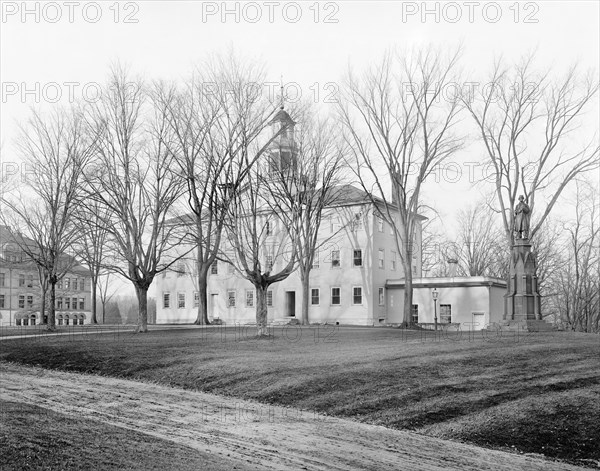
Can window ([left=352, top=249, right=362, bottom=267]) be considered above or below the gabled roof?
below

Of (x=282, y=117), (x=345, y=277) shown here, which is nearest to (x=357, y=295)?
(x=345, y=277)

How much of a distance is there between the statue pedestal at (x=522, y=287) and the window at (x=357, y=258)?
19.7 m

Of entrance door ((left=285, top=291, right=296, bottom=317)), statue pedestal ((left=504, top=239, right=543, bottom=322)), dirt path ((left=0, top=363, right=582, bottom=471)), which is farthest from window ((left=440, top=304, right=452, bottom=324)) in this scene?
dirt path ((left=0, top=363, right=582, bottom=471))

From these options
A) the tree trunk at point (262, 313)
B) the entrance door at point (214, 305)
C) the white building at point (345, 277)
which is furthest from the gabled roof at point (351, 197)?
the tree trunk at point (262, 313)

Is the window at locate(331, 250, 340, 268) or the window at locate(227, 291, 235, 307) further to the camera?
the window at locate(227, 291, 235, 307)

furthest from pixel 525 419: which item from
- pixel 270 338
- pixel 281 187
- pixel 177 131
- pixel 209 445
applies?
pixel 281 187

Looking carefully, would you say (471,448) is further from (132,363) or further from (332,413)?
(132,363)

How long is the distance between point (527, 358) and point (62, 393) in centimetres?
1093

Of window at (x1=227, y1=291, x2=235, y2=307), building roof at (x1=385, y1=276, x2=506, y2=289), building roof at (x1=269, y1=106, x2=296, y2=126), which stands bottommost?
window at (x1=227, y1=291, x2=235, y2=307)

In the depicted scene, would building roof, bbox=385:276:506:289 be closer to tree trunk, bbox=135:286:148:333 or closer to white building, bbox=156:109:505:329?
white building, bbox=156:109:505:329

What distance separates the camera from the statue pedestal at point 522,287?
29.6 m

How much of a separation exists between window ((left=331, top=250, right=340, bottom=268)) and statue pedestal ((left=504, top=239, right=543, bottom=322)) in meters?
21.0

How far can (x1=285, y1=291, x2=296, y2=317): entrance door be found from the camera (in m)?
52.1

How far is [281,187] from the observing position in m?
36.6
